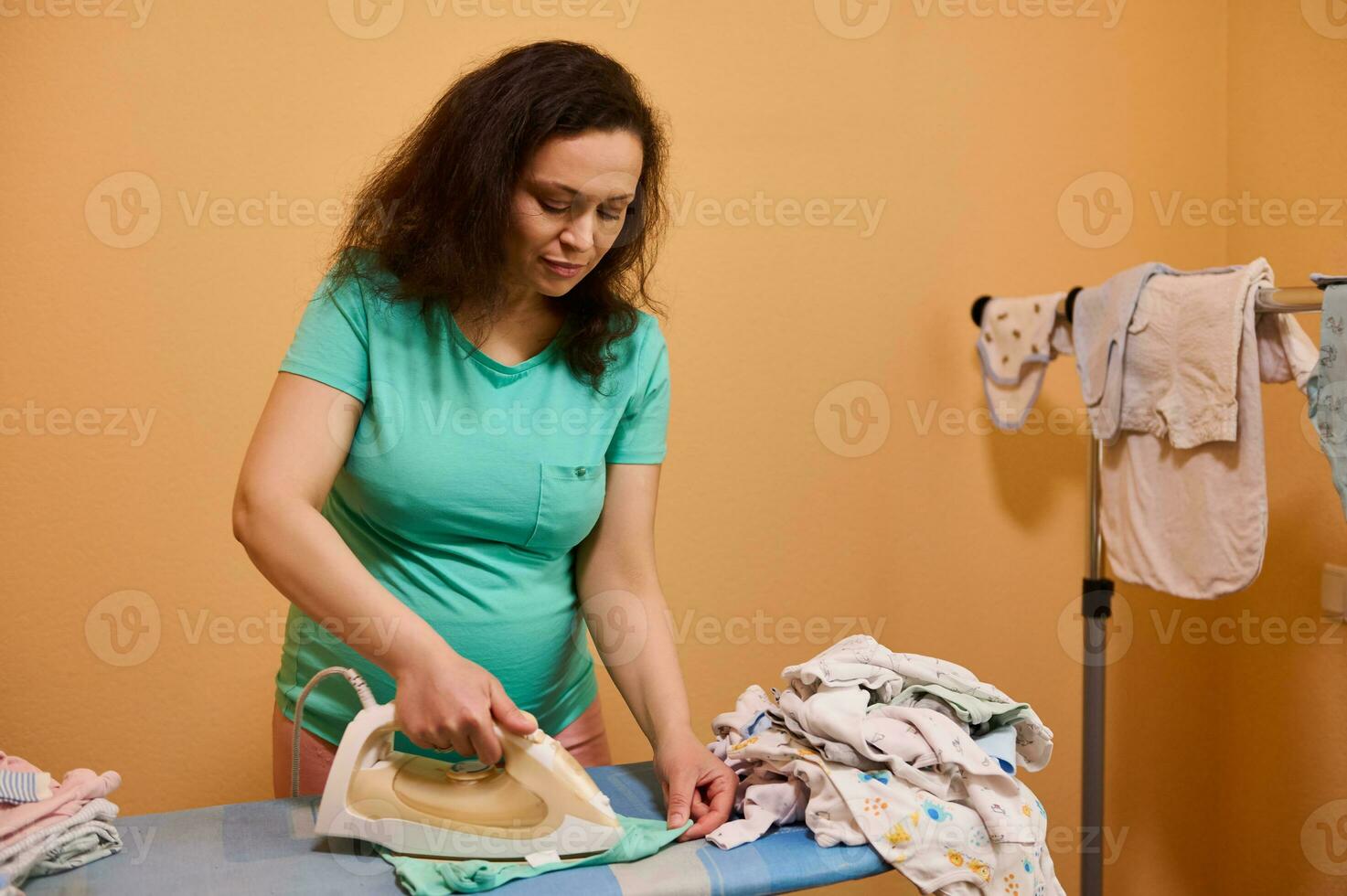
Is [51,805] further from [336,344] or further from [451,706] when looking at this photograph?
[336,344]

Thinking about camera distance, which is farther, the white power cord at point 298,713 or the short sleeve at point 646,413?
the short sleeve at point 646,413

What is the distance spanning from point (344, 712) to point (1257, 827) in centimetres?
197

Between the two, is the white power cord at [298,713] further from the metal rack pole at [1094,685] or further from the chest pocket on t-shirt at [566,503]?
the metal rack pole at [1094,685]

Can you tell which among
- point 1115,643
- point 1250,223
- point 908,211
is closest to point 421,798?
point 908,211

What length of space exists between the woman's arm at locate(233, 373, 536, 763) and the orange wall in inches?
35.4

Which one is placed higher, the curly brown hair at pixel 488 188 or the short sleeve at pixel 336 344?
the curly brown hair at pixel 488 188

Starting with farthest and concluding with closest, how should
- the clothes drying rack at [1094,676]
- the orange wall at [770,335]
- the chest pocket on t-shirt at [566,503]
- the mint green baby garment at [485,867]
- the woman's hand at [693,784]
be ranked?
1. the clothes drying rack at [1094,676]
2. the orange wall at [770,335]
3. the chest pocket on t-shirt at [566,503]
4. the woman's hand at [693,784]
5. the mint green baby garment at [485,867]

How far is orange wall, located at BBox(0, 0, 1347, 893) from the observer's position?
1.92 meters

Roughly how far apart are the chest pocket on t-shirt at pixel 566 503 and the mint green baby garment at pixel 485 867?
333 mm

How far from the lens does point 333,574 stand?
43.5 inches

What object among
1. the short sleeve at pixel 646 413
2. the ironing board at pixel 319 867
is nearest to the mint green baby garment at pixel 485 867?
the ironing board at pixel 319 867

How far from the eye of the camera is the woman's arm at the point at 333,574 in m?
1.05

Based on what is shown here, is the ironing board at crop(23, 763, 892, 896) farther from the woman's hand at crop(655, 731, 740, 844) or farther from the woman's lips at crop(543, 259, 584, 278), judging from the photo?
the woman's lips at crop(543, 259, 584, 278)

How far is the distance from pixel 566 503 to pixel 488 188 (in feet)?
1.16
